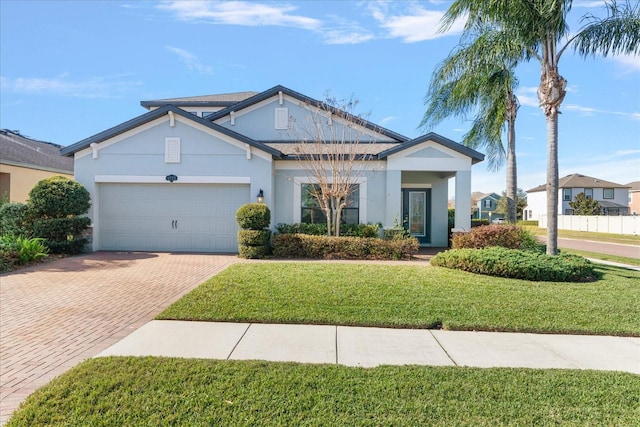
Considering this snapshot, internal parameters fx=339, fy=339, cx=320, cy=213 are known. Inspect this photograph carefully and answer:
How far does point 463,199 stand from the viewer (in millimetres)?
13344

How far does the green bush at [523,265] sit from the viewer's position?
8398 mm

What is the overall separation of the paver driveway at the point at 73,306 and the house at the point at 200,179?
2005 mm

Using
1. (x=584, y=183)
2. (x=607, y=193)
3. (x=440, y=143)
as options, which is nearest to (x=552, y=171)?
(x=440, y=143)

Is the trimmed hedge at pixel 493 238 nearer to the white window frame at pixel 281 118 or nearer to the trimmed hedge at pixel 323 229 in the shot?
the trimmed hedge at pixel 323 229

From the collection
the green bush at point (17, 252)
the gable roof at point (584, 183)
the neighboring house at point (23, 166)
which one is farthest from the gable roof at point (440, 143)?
the gable roof at point (584, 183)

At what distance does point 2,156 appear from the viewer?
1725 cm

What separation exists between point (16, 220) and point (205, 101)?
10.6 m

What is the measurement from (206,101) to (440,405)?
63.6 ft

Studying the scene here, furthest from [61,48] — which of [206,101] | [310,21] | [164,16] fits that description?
[310,21]

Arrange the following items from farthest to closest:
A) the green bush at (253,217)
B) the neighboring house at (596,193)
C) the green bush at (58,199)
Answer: the neighboring house at (596,193)
the green bush at (253,217)
the green bush at (58,199)

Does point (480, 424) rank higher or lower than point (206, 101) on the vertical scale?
lower

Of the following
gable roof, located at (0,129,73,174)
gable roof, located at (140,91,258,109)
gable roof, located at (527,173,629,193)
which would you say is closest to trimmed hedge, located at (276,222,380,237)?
gable roof, located at (140,91,258,109)

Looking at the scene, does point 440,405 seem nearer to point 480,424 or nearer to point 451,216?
point 480,424

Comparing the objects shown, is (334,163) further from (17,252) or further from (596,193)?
(596,193)
